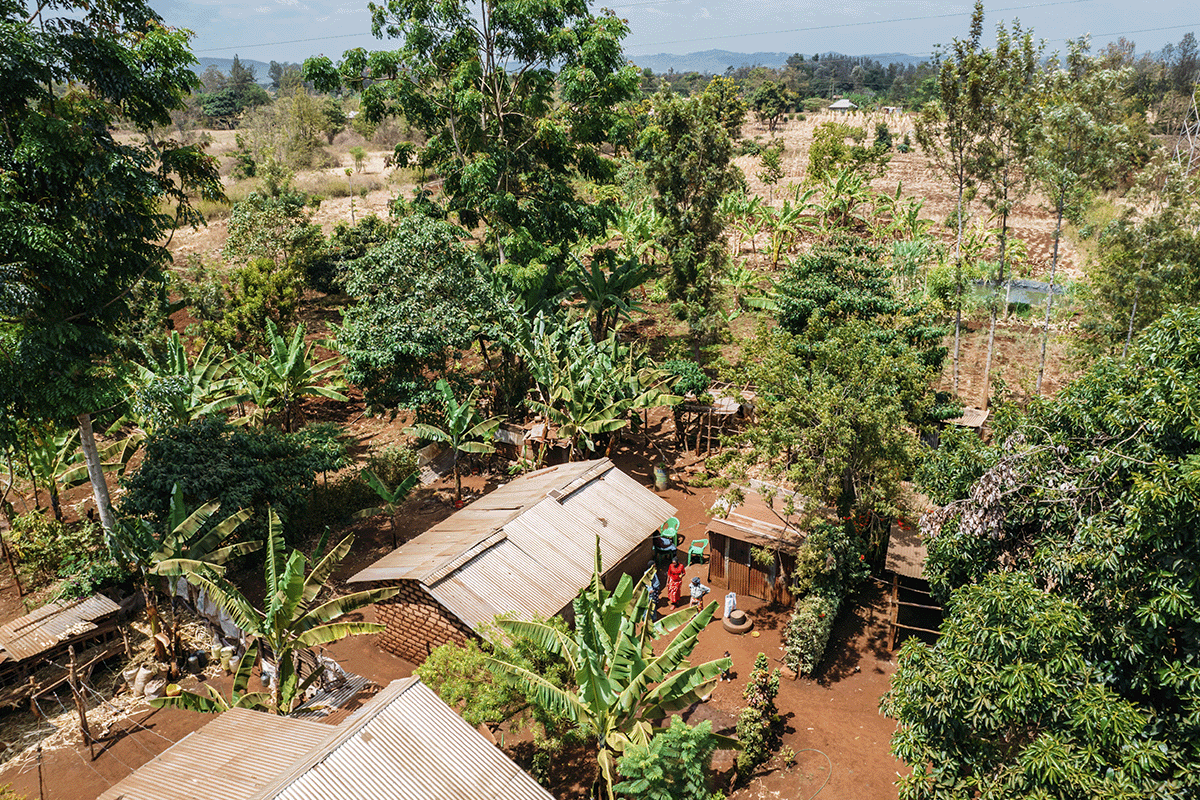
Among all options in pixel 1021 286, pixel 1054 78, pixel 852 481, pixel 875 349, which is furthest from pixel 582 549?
pixel 1021 286

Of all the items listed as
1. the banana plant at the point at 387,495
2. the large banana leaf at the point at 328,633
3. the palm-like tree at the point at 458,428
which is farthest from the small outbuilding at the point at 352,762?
the palm-like tree at the point at 458,428

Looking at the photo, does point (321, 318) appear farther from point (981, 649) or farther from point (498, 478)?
point (981, 649)

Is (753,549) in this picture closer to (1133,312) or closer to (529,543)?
(529,543)

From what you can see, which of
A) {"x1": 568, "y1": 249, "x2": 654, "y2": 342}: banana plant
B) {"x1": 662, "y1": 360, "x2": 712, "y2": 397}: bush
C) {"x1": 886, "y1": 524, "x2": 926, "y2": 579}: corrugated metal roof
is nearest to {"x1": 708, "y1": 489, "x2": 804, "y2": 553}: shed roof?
{"x1": 886, "y1": 524, "x2": 926, "y2": 579}: corrugated metal roof

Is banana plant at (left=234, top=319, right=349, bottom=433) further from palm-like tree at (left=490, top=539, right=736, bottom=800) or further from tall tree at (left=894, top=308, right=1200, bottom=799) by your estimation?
tall tree at (left=894, top=308, right=1200, bottom=799)

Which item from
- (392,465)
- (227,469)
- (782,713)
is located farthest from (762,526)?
(227,469)
